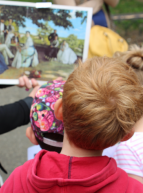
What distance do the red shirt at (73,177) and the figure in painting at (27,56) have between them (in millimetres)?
667

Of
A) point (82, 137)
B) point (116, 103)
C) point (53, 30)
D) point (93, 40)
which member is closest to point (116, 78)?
point (116, 103)

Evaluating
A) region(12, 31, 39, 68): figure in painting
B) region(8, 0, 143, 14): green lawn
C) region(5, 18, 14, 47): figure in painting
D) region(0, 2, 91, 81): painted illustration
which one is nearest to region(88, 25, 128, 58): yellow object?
region(0, 2, 91, 81): painted illustration

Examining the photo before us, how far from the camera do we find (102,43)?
56.5 inches

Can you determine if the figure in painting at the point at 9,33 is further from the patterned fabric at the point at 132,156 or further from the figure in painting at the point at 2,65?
the patterned fabric at the point at 132,156

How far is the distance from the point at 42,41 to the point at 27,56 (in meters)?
0.12

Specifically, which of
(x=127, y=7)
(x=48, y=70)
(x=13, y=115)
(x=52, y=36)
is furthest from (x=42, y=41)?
(x=127, y=7)

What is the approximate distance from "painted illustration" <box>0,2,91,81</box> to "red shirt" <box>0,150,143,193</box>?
25.5 inches

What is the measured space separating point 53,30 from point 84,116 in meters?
0.74

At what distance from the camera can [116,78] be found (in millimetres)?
545

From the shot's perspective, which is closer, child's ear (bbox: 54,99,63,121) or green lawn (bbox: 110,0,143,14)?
child's ear (bbox: 54,99,63,121)

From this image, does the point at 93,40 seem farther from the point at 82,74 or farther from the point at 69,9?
the point at 82,74

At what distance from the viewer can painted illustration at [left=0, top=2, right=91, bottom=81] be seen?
1.10 metres

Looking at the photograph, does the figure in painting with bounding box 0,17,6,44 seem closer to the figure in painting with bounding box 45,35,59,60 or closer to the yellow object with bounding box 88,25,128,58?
the figure in painting with bounding box 45,35,59,60

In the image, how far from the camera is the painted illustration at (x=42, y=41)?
3.59 ft
